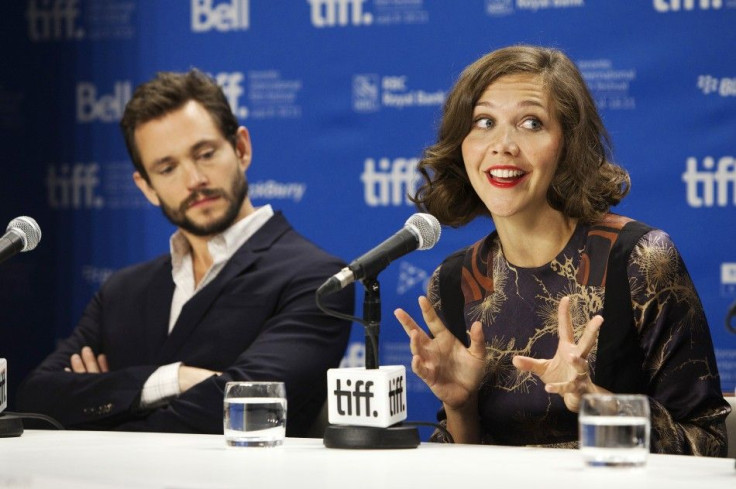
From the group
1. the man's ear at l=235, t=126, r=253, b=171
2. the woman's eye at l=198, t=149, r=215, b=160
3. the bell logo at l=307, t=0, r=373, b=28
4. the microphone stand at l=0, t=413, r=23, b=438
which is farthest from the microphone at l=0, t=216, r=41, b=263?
the bell logo at l=307, t=0, r=373, b=28

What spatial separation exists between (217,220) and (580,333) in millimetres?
1852

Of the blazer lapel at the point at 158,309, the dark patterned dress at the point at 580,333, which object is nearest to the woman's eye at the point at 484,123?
the dark patterned dress at the point at 580,333

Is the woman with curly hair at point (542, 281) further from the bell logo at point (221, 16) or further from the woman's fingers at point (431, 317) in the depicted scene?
the bell logo at point (221, 16)

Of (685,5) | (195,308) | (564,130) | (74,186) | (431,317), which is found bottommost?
(195,308)

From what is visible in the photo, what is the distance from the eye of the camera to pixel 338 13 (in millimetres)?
4945

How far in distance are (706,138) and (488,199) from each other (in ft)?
4.89

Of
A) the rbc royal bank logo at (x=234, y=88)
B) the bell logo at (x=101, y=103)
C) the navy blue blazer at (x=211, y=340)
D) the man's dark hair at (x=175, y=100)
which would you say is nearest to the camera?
the navy blue blazer at (x=211, y=340)

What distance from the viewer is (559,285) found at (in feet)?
10.3

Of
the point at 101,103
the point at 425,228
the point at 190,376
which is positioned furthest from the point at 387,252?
the point at 101,103

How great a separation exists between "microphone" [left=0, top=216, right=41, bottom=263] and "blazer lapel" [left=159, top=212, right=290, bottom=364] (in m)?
1.25

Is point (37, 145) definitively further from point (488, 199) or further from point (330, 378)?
point (330, 378)

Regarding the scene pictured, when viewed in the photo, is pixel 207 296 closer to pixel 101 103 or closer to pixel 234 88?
pixel 234 88

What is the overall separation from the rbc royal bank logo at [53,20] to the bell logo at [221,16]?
2.03 ft

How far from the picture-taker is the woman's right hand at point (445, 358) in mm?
2762
